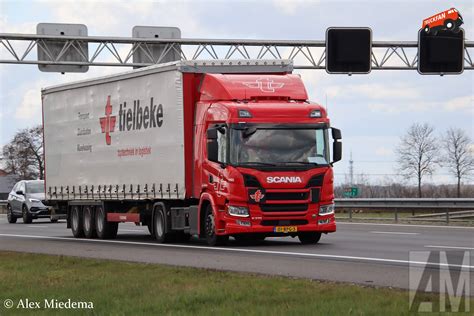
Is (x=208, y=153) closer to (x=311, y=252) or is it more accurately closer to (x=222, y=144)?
(x=222, y=144)

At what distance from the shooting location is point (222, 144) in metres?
21.5

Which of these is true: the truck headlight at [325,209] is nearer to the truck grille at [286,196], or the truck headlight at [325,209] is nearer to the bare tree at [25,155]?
the truck grille at [286,196]

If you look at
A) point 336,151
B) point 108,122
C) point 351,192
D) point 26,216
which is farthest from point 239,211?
point 351,192

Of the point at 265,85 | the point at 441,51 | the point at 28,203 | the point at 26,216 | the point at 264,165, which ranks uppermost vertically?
the point at 441,51

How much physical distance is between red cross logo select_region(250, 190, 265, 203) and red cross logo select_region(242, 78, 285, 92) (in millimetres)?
2342

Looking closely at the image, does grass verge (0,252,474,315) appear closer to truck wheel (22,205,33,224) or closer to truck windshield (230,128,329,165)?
truck windshield (230,128,329,165)

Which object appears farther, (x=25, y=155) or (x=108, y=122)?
(x=25, y=155)

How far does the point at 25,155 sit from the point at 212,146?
85.8m

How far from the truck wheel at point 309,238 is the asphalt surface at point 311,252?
0.19 meters

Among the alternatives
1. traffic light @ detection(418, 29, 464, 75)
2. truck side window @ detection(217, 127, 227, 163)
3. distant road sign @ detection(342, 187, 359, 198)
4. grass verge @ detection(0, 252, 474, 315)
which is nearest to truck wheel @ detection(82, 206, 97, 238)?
truck side window @ detection(217, 127, 227, 163)

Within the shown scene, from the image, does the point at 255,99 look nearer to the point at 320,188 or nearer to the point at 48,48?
the point at 320,188

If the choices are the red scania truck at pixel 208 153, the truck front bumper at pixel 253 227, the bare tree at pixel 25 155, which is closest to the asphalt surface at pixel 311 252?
the truck front bumper at pixel 253 227

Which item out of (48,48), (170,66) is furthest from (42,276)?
(48,48)

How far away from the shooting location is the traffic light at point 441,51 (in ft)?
102
